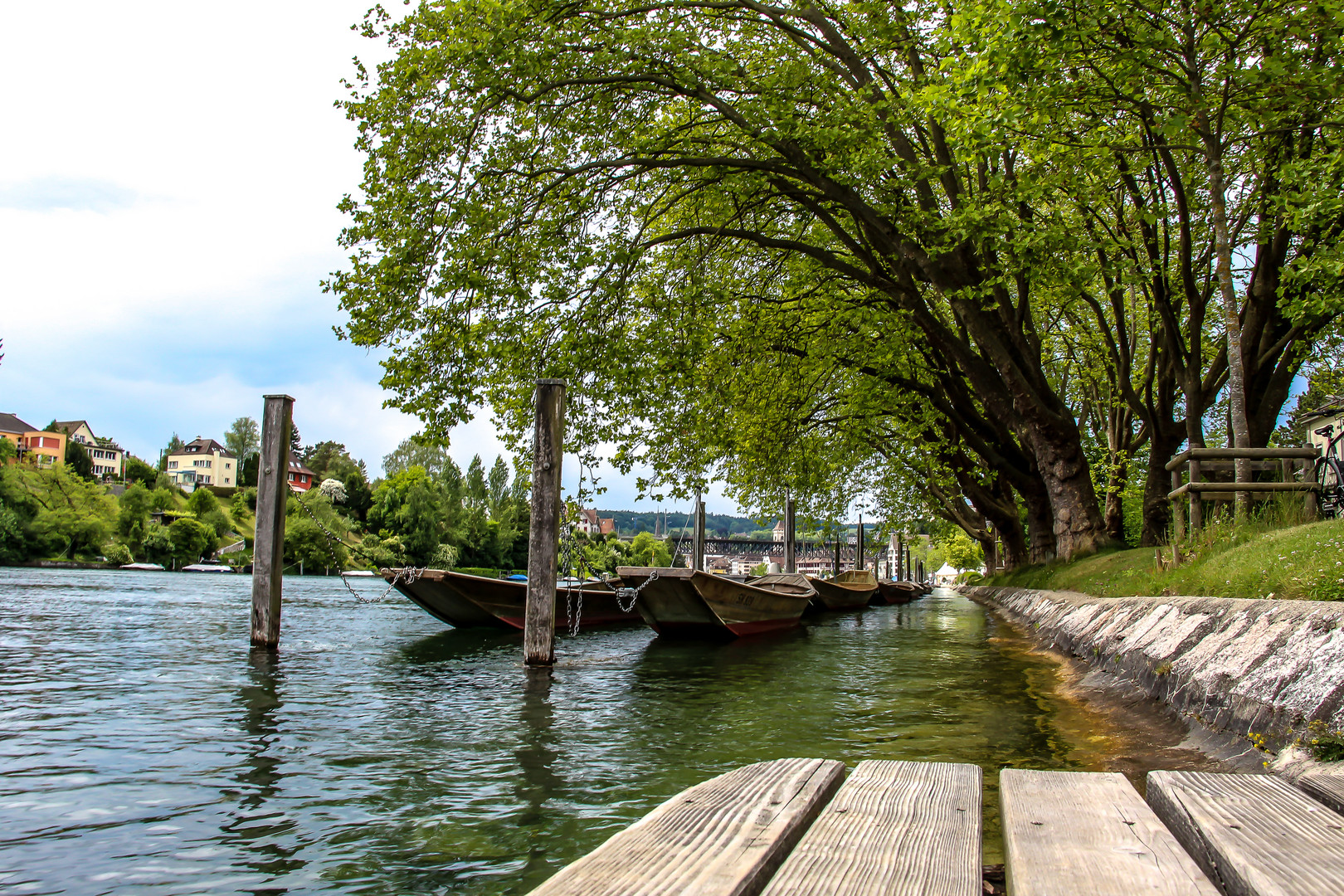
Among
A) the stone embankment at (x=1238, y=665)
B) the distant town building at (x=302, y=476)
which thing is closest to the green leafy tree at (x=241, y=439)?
the distant town building at (x=302, y=476)

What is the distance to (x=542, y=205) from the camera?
1459cm

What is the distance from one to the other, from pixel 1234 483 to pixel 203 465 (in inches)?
6075

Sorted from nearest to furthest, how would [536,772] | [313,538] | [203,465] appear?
1. [536,772]
2. [313,538]
3. [203,465]

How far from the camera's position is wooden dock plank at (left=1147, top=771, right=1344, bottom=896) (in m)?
1.40

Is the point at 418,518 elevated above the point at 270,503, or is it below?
above

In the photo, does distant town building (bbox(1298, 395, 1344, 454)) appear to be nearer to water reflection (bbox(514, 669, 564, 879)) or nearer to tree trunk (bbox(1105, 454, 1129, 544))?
tree trunk (bbox(1105, 454, 1129, 544))

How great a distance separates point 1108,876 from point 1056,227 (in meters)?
13.6

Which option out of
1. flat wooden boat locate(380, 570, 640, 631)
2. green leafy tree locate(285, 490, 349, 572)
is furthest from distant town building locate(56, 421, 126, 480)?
flat wooden boat locate(380, 570, 640, 631)

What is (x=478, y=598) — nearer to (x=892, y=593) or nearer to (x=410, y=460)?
(x=892, y=593)

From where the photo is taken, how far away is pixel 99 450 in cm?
13488

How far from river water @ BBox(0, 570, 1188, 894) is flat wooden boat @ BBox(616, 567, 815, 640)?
1.57m

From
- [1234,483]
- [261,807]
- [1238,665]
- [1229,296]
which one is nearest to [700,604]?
[1234,483]

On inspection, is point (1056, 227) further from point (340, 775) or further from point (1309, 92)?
point (340, 775)

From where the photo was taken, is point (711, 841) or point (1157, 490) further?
point (1157, 490)
